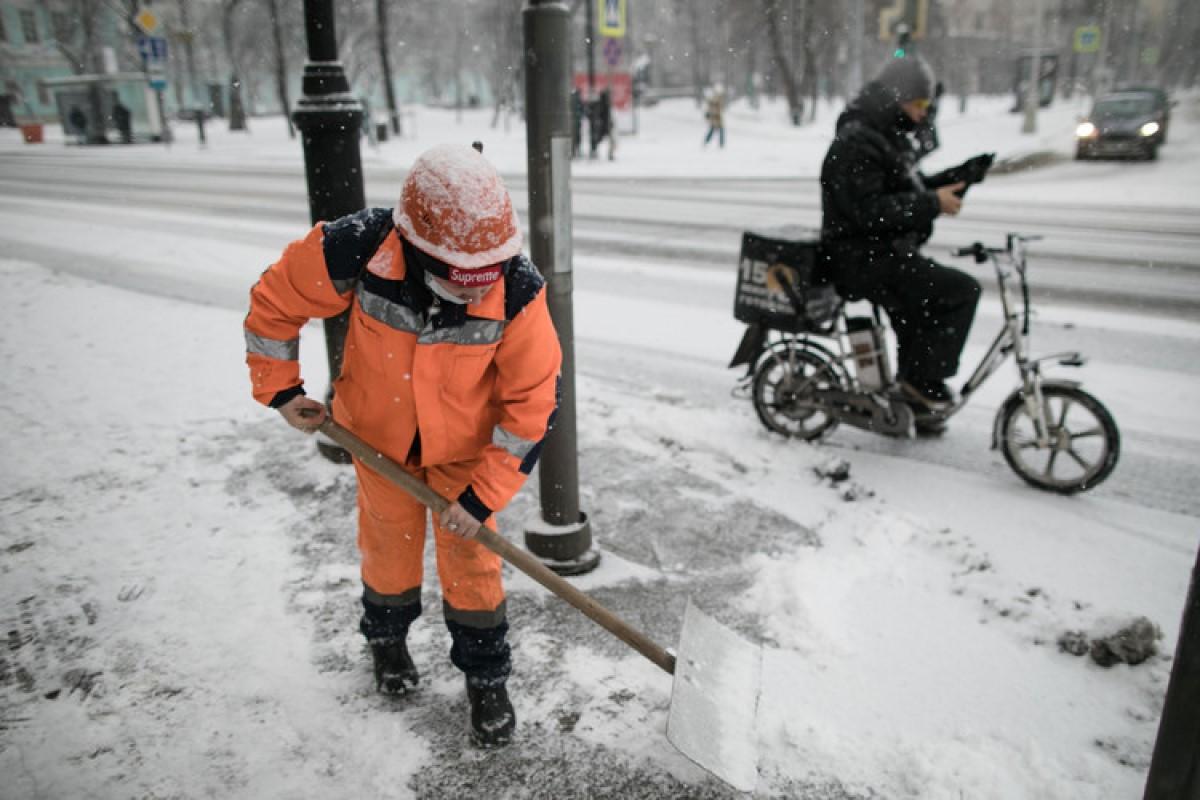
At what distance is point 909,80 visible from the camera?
3.77m

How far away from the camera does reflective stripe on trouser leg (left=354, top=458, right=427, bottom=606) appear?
233cm

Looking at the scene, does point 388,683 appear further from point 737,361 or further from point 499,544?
point 737,361

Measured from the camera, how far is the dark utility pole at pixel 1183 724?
1.48m

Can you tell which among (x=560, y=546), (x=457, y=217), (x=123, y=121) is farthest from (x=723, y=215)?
(x=123, y=121)

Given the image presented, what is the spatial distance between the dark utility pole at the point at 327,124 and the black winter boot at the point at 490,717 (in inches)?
63.7

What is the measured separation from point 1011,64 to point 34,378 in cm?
6691

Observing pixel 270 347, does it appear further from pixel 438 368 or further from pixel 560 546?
pixel 560 546

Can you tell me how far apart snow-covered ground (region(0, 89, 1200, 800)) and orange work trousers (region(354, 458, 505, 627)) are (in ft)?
1.31

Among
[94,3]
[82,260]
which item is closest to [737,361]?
[82,260]

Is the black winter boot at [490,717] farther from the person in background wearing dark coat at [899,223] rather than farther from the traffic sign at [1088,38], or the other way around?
the traffic sign at [1088,38]

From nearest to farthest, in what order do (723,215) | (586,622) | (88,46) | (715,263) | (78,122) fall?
(586,622), (715,263), (723,215), (78,122), (88,46)

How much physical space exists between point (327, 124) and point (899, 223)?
2664 mm

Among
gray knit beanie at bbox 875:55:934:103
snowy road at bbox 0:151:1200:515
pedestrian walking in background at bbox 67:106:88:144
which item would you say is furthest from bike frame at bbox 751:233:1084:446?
pedestrian walking in background at bbox 67:106:88:144

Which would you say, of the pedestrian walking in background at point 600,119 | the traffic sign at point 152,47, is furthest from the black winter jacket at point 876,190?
the traffic sign at point 152,47
